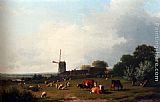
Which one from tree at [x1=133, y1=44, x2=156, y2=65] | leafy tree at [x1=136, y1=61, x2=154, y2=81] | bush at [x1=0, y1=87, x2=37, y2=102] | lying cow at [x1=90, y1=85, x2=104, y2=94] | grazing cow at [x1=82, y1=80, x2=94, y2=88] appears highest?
tree at [x1=133, y1=44, x2=156, y2=65]

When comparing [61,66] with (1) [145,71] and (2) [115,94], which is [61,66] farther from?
(1) [145,71]

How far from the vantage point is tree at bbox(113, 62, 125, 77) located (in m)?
2.40

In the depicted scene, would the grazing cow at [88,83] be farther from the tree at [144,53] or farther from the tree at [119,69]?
the tree at [144,53]

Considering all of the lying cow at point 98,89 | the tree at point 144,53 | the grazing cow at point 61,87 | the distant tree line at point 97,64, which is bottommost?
the lying cow at point 98,89

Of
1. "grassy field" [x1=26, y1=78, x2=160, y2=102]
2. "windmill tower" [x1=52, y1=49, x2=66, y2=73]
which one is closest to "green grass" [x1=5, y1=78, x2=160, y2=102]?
"grassy field" [x1=26, y1=78, x2=160, y2=102]

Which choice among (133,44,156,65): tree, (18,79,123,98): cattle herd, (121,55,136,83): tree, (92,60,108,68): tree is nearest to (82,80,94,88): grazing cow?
(18,79,123,98): cattle herd

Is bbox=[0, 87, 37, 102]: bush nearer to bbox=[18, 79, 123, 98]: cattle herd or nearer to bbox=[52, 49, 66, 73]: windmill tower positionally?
bbox=[18, 79, 123, 98]: cattle herd

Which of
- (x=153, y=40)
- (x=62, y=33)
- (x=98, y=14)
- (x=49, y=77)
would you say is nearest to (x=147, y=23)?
(x=153, y=40)

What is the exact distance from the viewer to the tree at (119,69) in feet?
7.86

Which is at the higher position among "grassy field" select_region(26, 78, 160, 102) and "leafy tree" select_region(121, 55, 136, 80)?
"leafy tree" select_region(121, 55, 136, 80)

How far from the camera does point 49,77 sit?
240 centimetres

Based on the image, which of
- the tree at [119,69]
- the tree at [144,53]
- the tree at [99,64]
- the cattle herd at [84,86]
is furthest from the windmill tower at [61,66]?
the tree at [144,53]

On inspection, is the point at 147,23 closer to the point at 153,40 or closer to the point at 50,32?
the point at 153,40

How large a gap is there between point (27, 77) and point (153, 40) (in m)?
0.89
